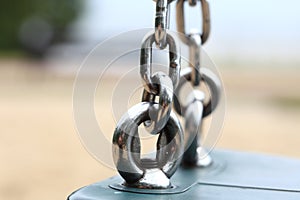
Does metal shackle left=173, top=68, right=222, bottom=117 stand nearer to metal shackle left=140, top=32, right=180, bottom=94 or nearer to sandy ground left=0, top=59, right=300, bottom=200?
metal shackle left=140, top=32, right=180, bottom=94

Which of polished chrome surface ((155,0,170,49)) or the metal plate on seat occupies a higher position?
polished chrome surface ((155,0,170,49))

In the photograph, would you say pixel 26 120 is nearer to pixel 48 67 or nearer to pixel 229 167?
pixel 229 167

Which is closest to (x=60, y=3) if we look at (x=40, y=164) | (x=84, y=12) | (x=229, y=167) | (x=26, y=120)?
(x=84, y=12)

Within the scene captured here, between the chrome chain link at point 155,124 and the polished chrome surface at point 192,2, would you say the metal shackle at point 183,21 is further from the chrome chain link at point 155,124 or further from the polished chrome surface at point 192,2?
the chrome chain link at point 155,124

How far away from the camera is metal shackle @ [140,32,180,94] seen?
24.9 inches

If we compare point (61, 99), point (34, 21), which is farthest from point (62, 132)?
point (34, 21)

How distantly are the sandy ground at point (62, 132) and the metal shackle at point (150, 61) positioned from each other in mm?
1173

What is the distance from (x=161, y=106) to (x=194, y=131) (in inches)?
8.6

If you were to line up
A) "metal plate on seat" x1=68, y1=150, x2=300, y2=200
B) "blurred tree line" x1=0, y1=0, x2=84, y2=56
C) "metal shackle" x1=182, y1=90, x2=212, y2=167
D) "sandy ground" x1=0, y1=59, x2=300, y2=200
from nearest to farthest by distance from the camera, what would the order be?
"metal plate on seat" x1=68, y1=150, x2=300, y2=200, "metal shackle" x1=182, y1=90, x2=212, y2=167, "sandy ground" x1=0, y1=59, x2=300, y2=200, "blurred tree line" x1=0, y1=0, x2=84, y2=56

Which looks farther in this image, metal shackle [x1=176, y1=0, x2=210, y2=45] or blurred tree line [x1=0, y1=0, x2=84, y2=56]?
blurred tree line [x1=0, y1=0, x2=84, y2=56]

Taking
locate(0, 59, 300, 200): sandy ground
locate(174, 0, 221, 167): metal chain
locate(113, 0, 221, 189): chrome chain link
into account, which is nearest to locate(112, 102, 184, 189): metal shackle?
locate(113, 0, 221, 189): chrome chain link

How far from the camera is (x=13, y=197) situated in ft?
5.95

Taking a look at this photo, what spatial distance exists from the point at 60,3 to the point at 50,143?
966cm

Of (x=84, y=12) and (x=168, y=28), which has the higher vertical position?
(x=84, y=12)
